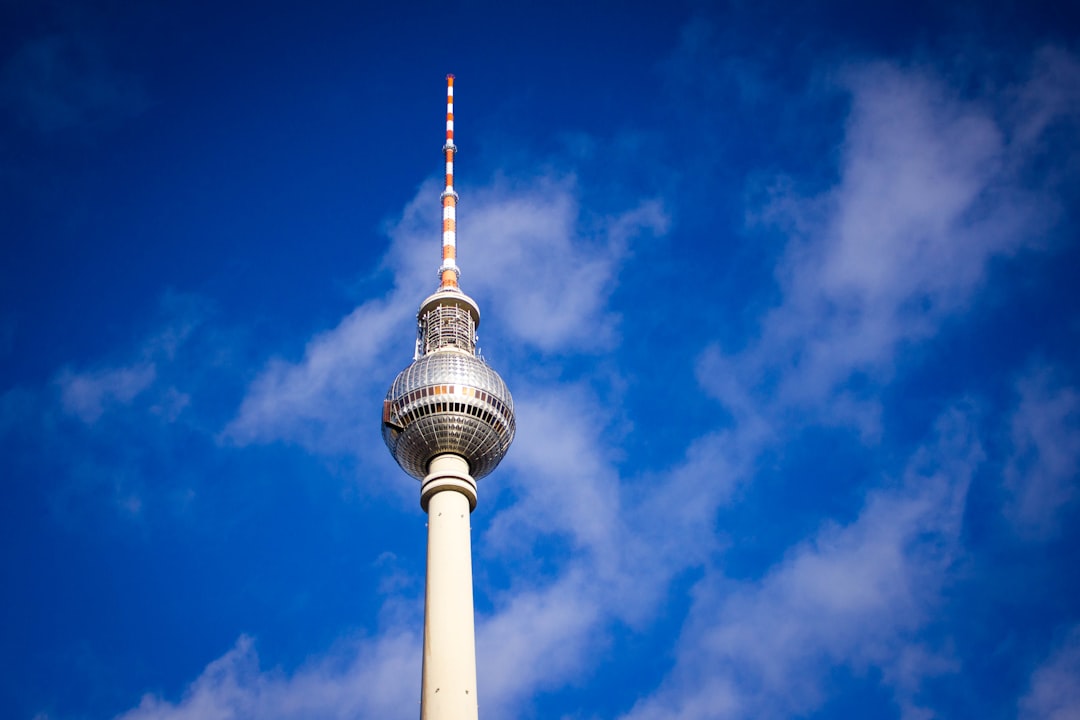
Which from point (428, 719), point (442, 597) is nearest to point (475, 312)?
point (442, 597)

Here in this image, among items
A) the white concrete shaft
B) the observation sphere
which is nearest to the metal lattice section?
the observation sphere

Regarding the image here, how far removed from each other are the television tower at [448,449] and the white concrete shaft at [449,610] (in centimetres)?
7

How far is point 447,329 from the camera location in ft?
304

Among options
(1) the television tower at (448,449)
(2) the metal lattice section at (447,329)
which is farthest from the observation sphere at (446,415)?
(2) the metal lattice section at (447,329)

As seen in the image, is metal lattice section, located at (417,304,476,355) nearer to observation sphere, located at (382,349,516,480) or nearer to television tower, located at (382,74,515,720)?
television tower, located at (382,74,515,720)

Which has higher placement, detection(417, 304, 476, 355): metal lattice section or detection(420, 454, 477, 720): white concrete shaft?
detection(417, 304, 476, 355): metal lattice section

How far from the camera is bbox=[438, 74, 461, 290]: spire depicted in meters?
99.9

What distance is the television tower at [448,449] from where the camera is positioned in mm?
71625

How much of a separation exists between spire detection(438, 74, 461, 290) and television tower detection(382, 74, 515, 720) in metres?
4.11

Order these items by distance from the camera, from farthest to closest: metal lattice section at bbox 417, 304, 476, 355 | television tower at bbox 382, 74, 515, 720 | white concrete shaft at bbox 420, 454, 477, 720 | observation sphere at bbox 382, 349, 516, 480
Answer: metal lattice section at bbox 417, 304, 476, 355 < observation sphere at bbox 382, 349, 516, 480 < television tower at bbox 382, 74, 515, 720 < white concrete shaft at bbox 420, 454, 477, 720

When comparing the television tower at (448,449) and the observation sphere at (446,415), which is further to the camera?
the observation sphere at (446,415)

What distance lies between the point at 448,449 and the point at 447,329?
13.0 m

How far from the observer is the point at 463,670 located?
7106cm

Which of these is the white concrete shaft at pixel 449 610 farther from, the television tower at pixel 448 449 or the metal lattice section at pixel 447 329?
the metal lattice section at pixel 447 329
